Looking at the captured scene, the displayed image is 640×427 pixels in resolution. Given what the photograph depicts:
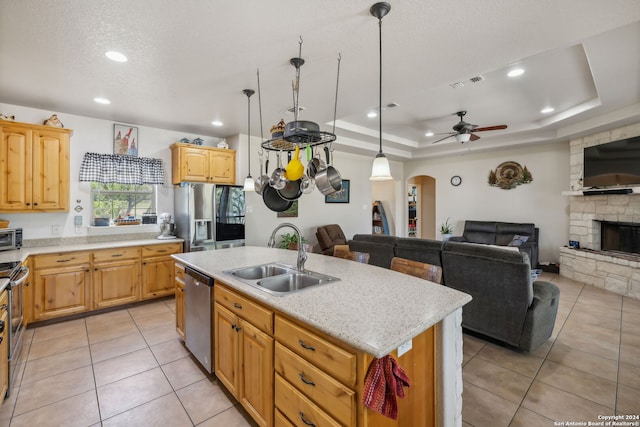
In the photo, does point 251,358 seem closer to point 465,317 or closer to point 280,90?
point 465,317

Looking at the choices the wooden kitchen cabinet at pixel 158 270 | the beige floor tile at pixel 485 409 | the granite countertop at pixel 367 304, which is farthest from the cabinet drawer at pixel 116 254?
the beige floor tile at pixel 485 409

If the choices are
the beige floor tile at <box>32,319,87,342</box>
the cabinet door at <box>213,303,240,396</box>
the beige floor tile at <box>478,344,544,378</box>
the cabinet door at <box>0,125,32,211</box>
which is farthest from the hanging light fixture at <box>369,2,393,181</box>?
the cabinet door at <box>0,125,32,211</box>

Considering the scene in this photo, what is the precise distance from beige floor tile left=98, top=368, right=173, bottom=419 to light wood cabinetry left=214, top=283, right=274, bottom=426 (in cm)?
49

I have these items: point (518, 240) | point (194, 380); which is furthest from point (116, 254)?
point (518, 240)

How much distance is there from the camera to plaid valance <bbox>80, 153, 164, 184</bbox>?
385 centimetres

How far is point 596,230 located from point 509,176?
1.83m

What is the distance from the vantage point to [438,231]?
765 centimetres

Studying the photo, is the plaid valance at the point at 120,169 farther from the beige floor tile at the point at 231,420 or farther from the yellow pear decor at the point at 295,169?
the beige floor tile at the point at 231,420

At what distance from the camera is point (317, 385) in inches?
49.6

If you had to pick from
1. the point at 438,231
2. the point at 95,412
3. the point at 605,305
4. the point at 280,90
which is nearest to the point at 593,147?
the point at 605,305

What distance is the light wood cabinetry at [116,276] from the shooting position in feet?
11.6

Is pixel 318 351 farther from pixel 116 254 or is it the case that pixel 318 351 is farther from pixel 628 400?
pixel 116 254

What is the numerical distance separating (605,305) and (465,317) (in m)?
2.47

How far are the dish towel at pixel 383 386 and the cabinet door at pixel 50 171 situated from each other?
13.9ft
